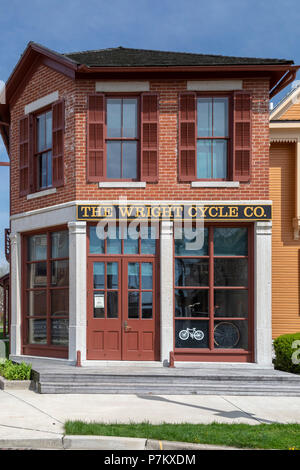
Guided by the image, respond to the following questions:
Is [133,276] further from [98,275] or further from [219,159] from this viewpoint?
[219,159]

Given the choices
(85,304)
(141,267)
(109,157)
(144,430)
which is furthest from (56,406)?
(109,157)

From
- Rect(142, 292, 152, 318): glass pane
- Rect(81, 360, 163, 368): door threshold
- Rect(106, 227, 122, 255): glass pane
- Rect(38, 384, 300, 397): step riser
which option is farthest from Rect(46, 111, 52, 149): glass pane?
Rect(38, 384, 300, 397): step riser

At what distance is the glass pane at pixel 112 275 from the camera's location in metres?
12.0

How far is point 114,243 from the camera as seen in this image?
39.6ft

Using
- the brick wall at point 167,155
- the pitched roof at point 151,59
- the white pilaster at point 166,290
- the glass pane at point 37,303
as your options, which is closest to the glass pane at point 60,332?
the glass pane at point 37,303

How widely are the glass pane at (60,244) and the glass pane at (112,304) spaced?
1.57m

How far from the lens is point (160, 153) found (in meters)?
12.0

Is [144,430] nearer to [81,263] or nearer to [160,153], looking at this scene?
[81,263]

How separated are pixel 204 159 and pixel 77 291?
4.49m

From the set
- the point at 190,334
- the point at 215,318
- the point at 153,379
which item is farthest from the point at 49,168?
the point at 153,379

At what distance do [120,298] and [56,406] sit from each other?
354 centimetres

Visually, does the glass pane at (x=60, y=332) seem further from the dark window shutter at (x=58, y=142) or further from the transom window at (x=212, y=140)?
the transom window at (x=212, y=140)

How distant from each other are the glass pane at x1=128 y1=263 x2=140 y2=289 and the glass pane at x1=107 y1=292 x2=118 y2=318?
440 millimetres

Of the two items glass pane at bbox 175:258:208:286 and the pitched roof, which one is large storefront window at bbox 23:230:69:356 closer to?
glass pane at bbox 175:258:208:286
